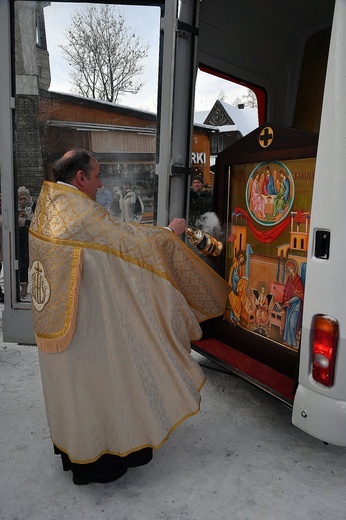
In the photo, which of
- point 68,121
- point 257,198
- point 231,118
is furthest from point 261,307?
point 231,118

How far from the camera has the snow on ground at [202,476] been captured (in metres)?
2.13

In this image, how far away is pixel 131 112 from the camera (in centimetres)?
345

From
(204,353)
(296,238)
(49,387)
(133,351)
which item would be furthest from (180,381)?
(296,238)

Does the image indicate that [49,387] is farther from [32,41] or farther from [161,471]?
[32,41]

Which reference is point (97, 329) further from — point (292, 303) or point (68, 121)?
point (68, 121)

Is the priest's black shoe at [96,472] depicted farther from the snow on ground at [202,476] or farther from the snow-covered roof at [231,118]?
the snow-covered roof at [231,118]

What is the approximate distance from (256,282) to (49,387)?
1.72 m

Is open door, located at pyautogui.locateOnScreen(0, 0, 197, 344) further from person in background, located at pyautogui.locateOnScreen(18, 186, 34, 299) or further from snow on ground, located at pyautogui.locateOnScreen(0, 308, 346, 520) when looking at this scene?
snow on ground, located at pyautogui.locateOnScreen(0, 308, 346, 520)

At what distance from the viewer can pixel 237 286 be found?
346 centimetres

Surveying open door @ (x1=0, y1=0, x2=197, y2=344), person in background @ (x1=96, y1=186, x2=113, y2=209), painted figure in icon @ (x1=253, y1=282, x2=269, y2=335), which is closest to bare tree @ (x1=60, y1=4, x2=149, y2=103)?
open door @ (x1=0, y1=0, x2=197, y2=344)

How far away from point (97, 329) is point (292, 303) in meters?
1.45

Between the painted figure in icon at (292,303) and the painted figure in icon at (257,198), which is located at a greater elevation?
the painted figure in icon at (257,198)

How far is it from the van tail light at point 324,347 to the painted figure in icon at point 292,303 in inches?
28.6

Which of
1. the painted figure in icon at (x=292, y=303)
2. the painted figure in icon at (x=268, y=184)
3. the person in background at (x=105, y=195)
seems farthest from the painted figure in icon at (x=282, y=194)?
the person in background at (x=105, y=195)
